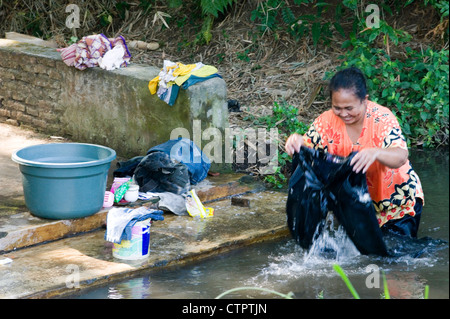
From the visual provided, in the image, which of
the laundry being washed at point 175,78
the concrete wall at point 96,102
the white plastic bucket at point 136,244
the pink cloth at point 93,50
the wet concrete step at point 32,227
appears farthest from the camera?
the pink cloth at point 93,50

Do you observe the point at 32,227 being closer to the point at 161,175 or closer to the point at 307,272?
the point at 161,175

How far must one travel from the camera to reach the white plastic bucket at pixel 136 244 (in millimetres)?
5051

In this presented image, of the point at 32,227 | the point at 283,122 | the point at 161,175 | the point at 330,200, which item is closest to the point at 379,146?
the point at 330,200

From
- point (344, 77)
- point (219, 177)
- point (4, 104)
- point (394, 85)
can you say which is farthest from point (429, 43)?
point (4, 104)

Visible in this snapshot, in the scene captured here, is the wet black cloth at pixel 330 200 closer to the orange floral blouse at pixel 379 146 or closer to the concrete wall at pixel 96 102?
the orange floral blouse at pixel 379 146

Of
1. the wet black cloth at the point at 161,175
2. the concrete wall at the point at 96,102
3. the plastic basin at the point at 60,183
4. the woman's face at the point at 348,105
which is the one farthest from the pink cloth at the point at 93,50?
the woman's face at the point at 348,105

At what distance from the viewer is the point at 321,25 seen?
954 centimetres

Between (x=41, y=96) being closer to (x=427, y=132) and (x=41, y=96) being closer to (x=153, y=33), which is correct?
(x=153, y=33)

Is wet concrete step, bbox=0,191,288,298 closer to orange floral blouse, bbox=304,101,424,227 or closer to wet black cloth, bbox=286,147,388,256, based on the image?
wet black cloth, bbox=286,147,388,256

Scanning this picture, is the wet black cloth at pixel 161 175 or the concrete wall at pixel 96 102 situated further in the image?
the concrete wall at pixel 96 102

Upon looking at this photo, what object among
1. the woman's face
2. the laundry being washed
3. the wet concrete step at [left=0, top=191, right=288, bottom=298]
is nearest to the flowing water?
the wet concrete step at [left=0, top=191, right=288, bottom=298]

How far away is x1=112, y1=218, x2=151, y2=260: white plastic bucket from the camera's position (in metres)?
5.05

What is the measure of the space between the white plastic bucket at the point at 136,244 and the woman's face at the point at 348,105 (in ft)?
5.22

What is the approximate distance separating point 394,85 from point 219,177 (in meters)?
2.57
